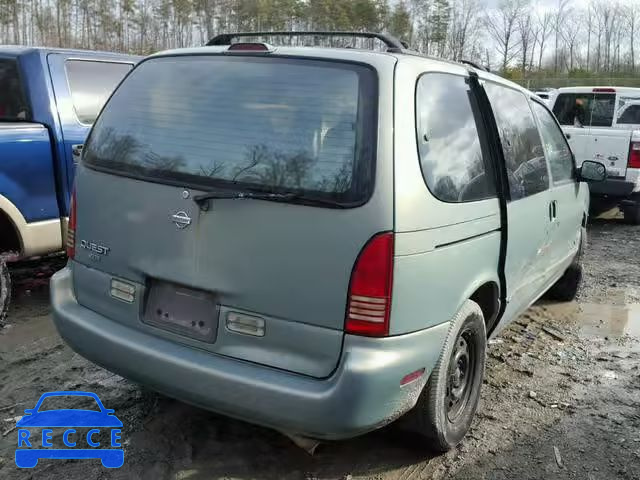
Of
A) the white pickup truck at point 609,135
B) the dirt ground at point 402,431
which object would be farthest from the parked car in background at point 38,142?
the white pickup truck at point 609,135

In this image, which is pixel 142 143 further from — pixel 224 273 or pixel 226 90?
pixel 224 273

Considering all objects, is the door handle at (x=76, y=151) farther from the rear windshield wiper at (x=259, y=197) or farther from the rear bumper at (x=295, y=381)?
the rear windshield wiper at (x=259, y=197)

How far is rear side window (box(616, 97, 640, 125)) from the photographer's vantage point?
10.1m

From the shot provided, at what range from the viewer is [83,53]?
17.4 feet

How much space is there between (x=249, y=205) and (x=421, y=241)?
2.31 feet

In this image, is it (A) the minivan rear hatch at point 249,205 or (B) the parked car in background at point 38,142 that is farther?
(B) the parked car in background at point 38,142

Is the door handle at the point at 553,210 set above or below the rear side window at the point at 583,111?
below

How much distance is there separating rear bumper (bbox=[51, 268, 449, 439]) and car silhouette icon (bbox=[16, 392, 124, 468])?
488mm

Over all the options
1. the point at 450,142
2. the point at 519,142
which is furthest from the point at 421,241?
the point at 519,142

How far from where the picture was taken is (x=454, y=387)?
312 centimetres

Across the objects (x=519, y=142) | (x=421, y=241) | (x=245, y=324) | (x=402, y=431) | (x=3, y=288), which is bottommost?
(x=402, y=431)

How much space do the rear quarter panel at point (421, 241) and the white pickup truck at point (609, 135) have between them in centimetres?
649

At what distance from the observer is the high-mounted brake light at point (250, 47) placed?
270cm

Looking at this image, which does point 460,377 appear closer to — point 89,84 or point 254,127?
point 254,127
